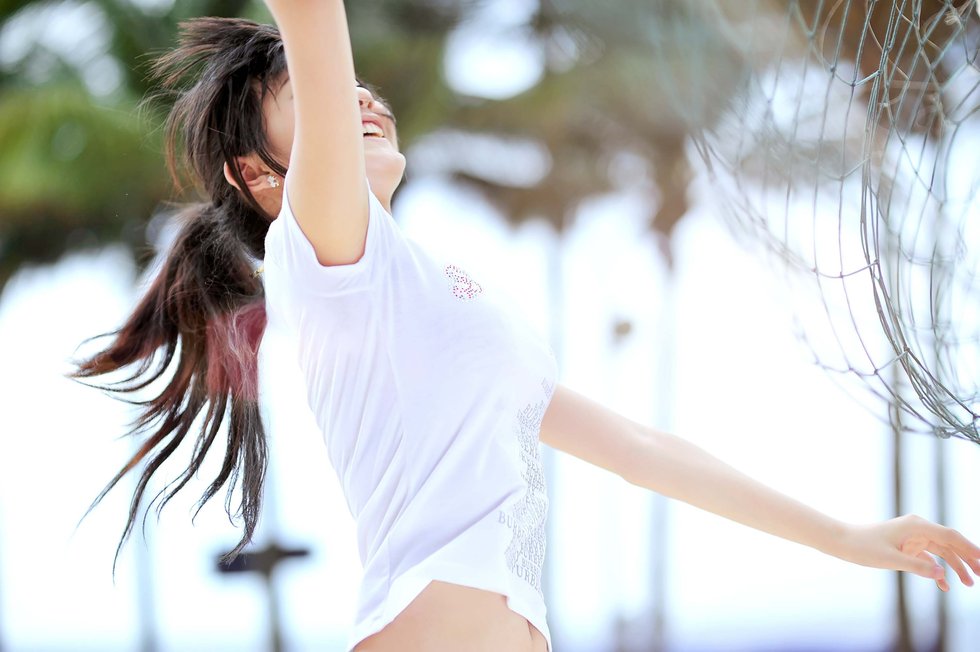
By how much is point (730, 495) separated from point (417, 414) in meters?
0.42

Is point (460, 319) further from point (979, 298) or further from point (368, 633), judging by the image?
point (979, 298)

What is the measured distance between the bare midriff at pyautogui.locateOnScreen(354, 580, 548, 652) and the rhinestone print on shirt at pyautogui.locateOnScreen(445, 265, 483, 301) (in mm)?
276

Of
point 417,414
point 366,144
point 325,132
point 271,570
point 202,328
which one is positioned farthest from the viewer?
point 271,570

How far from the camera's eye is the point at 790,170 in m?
1.31

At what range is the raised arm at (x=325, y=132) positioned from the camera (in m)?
0.92

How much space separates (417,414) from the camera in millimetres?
1072

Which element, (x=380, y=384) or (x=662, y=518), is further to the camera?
(x=662, y=518)

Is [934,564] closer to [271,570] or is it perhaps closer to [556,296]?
[271,570]

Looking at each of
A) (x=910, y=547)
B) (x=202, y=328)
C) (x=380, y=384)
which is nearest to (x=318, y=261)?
(x=380, y=384)

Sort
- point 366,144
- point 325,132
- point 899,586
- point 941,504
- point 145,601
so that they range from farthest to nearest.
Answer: point 145,601 < point 941,504 < point 899,586 < point 366,144 < point 325,132

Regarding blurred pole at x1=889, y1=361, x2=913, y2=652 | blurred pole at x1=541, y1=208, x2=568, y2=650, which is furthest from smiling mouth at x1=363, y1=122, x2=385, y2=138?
blurred pole at x1=541, y1=208, x2=568, y2=650

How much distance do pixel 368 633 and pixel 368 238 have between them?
14.1 inches

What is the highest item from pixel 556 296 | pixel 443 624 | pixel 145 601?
pixel 556 296

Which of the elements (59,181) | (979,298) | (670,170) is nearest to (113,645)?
(59,181)
